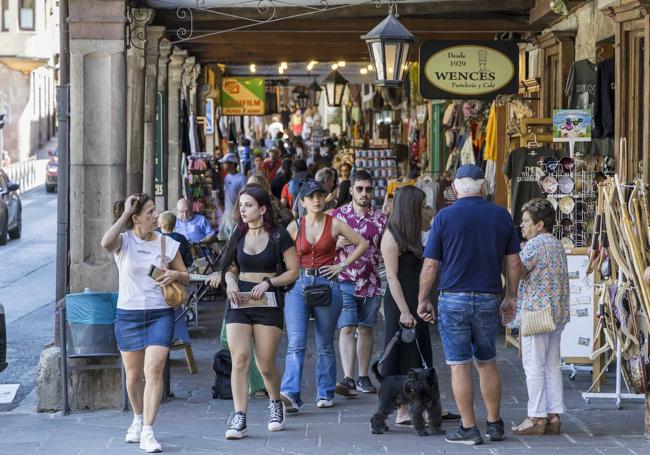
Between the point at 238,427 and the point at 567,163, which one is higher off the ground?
the point at 567,163

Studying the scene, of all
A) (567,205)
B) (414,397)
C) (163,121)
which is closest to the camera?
(414,397)

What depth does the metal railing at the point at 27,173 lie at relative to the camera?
48.0m

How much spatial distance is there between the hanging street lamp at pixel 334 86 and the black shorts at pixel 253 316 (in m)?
16.3

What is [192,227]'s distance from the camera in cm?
1603

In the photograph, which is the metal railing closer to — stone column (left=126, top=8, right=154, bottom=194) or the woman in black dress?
stone column (left=126, top=8, right=154, bottom=194)

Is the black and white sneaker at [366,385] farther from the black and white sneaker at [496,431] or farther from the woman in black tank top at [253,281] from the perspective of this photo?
the black and white sneaker at [496,431]

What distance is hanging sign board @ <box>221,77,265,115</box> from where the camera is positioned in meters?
28.6

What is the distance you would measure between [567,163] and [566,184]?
211mm

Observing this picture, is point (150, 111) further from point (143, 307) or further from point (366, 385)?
point (143, 307)

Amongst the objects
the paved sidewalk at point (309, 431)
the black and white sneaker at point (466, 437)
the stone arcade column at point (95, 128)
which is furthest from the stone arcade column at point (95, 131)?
the black and white sneaker at point (466, 437)

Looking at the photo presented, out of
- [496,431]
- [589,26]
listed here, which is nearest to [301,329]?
[496,431]

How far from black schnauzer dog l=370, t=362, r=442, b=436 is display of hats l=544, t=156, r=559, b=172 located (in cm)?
382

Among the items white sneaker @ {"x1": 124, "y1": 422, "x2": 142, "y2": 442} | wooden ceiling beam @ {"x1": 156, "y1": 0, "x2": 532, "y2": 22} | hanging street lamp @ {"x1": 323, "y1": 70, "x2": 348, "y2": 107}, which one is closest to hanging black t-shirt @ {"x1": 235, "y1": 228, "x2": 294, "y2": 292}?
white sneaker @ {"x1": 124, "y1": 422, "x2": 142, "y2": 442}

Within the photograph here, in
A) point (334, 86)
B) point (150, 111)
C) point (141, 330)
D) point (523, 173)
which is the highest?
point (334, 86)
